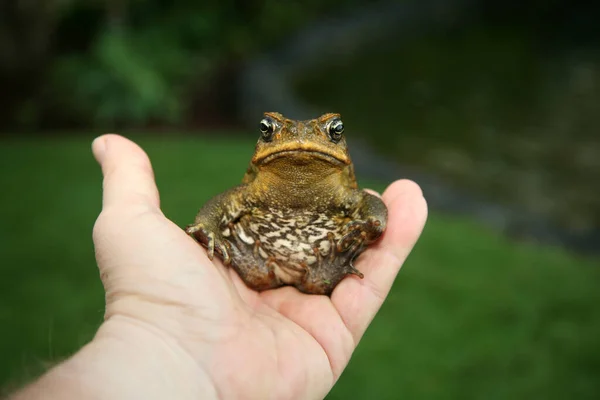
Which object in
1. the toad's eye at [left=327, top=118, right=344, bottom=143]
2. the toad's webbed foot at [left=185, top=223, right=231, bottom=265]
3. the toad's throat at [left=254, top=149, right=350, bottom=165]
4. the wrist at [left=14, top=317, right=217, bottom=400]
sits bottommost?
the wrist at [left=14, top=317, right=217, bottom=400]

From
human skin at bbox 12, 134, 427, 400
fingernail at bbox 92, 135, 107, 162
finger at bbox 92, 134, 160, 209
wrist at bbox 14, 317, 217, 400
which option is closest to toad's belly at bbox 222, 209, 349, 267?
human skin at bbox 12, 134, 427, 400

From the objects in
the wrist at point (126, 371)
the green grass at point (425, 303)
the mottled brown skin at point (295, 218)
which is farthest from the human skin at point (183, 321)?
the green grass at point (425, 303)

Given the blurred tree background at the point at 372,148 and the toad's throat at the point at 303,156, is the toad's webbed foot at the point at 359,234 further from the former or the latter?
the blurred tree background at the point at 372,148

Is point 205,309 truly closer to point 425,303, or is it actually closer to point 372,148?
point 425,303

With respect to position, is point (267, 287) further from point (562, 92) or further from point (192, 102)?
point (562, 92)

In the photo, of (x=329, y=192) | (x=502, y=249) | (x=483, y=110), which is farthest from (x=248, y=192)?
(x=483, y=110)

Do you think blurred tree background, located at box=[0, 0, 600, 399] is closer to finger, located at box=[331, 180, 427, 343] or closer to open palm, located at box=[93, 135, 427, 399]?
open palm, located at box=[93, 135, 427, 399]
